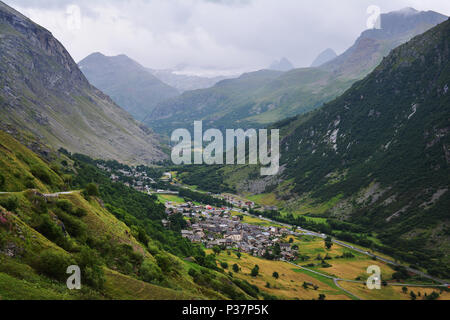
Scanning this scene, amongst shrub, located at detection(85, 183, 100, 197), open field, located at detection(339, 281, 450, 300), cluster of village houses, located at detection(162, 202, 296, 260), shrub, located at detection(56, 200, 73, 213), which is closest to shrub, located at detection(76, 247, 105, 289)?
shrub, located at detection(56, 200, 73, 213)

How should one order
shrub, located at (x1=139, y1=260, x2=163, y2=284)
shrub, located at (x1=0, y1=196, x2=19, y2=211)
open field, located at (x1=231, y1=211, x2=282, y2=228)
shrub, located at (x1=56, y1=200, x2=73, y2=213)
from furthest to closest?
open field, located at (x1=231, y1=211, x2=282, y2=228), shrub, located at (x1=56, y1=200, x2=73, y2=213), shrub, located at (x1=139, y1=260, x2=163, y2=284), shrub, located at (x1=0, y1=196, x2=19, y2=211)

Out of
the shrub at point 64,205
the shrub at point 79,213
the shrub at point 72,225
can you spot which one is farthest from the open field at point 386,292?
the shrub at point 64,205

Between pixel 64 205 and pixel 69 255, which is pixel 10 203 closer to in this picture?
pixel 64 205

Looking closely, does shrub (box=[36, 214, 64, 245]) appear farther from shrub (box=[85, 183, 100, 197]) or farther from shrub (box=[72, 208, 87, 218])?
shrub (box=[85, 183, 100, 197])

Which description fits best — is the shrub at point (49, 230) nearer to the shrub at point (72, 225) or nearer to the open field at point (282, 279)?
the shrub at point (72, 225)
